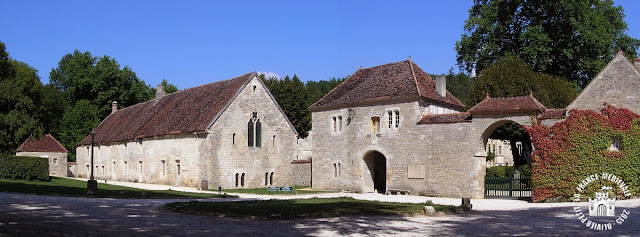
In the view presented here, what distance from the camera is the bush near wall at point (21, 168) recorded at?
37312 mm

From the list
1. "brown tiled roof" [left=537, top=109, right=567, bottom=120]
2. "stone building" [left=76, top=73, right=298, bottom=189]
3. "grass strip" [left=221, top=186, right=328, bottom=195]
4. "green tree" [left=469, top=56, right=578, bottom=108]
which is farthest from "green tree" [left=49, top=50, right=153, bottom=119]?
"brown tiled roof" [left=537, top=109, right=567, bottom=120]

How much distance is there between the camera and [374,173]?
38250 mm

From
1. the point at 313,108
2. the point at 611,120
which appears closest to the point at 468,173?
the point at 611,120

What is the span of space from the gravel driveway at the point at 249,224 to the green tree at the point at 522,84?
2282cm

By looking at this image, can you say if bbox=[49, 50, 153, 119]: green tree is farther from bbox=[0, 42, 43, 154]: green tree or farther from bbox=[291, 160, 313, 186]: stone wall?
bbox=[291, 160, 313, 186]: stone wall

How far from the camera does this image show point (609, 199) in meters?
25.2

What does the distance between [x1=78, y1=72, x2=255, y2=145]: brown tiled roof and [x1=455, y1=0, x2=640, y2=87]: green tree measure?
2035cm

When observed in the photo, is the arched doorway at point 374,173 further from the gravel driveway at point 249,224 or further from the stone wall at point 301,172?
the gravel driveway at point 249,224

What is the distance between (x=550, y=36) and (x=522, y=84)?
24.7 ft

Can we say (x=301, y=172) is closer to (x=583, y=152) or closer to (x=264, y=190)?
(x=264, y=190)

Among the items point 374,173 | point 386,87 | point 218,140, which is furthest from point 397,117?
point 218,140

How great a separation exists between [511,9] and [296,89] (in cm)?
2293

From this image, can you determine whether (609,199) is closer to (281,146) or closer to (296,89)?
(281,146)

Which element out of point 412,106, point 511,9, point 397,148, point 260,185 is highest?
point 511,9
